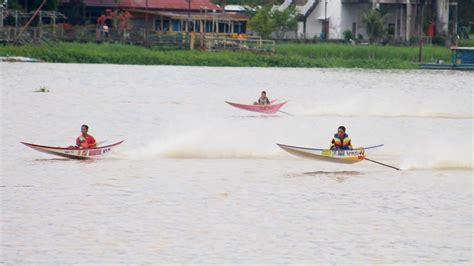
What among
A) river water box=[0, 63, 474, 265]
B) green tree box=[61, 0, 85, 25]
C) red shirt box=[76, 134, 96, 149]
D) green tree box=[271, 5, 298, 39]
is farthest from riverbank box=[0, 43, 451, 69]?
red shirt box=[76, 134, 96, 149]

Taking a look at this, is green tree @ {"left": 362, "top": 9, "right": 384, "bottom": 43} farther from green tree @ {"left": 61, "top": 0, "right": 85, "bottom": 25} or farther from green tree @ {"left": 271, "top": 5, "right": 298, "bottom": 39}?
green tree @ {"left": 61, "top": 0, "right": 85, "bottom": 25}

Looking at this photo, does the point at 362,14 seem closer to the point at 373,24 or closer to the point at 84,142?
the point at 373,24

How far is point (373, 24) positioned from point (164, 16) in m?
16.7

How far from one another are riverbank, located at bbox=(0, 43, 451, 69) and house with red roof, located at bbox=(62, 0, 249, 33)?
9808mm

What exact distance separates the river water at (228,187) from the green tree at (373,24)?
36695 millimetres

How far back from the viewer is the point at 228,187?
28281mm

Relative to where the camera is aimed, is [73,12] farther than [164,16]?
No

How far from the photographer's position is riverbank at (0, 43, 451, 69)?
79812 mm

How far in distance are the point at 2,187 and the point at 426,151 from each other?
48.7ft

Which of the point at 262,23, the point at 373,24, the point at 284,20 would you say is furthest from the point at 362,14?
the point at 262,23

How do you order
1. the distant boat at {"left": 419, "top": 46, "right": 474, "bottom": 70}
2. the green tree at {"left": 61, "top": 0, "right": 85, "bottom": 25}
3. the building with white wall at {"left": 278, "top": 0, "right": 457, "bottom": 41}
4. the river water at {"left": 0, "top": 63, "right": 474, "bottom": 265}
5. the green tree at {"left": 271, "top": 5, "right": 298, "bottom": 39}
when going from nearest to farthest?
the river water at {"left": 0, "top": 63, "right": 474, "bottom": 265}, the distant boat at {"left": 419, "top": 46, "right": 474, "bottom": 70}, the green tree at {"left": 61, "top": 0, "right": 85, "bottom": 25}, the green tree at {"left": 271, "top": 5, "right": 298, "bottom": 39}, the building with white wall at {"left": 278, "top": 0, "right": 457, "bottom": 41}

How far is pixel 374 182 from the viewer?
2969 cm

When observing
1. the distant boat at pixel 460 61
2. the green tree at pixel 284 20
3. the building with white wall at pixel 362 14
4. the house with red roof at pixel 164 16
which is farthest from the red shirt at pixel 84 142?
the building with white wall at pixel 362 14

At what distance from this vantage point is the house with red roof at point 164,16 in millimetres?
95938
